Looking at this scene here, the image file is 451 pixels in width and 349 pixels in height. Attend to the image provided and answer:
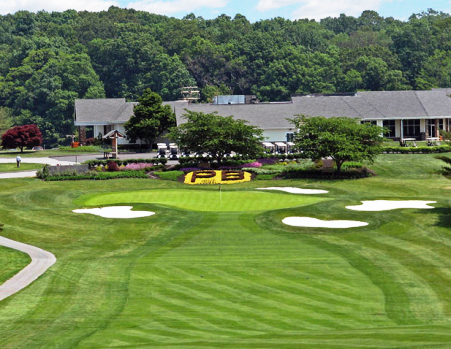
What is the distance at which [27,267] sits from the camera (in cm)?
3334

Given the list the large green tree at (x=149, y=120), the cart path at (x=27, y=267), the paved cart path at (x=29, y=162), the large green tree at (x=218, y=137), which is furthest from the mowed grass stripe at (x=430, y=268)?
the large green tree at (x=149, y=120)

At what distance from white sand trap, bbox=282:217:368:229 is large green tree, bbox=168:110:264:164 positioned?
89.8 feet

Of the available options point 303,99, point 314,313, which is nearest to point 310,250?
point 314,313

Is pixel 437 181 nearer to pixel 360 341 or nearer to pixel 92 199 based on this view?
pixel 92 199

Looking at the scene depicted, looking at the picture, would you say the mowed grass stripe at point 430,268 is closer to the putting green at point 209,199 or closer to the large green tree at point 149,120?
the putting green at point 209,199

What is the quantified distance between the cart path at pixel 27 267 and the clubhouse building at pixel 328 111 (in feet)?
174

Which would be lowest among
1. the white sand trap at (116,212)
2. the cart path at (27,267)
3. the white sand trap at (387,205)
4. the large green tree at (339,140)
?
the cart path at (27,267)

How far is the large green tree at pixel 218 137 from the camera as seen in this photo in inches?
2813

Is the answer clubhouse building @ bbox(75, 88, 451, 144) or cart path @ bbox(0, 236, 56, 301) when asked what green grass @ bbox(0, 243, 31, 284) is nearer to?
cart path @ bbox(0, 236, 56, 301)

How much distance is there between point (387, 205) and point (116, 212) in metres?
16.0

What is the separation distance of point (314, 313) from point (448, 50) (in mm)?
163296

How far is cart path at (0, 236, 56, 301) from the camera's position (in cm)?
2980

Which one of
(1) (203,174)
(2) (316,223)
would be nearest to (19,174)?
(1) (203,174)

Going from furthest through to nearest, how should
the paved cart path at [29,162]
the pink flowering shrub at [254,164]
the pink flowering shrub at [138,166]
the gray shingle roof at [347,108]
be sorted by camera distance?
the gray shingle roof at [347,108] < the paved cart path at [29,162] < the pink flowering shrub at [254,164] < the pink flowering shrub at [138,166]
